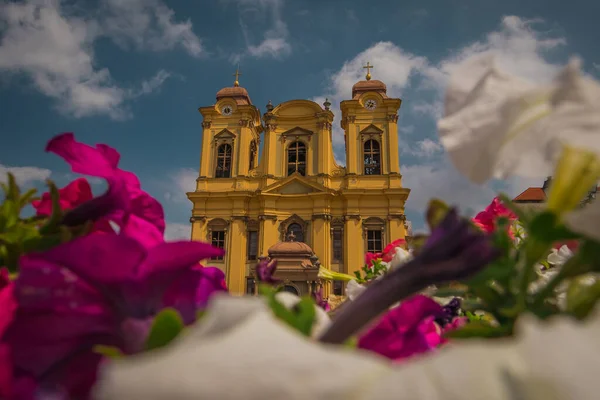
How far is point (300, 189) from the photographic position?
18859mm

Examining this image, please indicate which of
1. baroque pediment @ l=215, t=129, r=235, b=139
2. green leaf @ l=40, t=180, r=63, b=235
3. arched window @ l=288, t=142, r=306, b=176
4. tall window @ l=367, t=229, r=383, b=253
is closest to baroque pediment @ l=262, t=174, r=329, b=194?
arched window @ l=288, t=142, r=306, b=176

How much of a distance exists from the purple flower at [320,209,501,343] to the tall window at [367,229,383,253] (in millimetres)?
17907

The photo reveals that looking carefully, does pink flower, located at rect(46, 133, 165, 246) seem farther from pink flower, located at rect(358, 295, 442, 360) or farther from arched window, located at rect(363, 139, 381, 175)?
arched window, located at rect(363, 139, 381, 175)

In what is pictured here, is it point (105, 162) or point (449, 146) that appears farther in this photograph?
point (105, 162)

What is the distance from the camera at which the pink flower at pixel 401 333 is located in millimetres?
449

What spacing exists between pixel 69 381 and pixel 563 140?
0.53 m

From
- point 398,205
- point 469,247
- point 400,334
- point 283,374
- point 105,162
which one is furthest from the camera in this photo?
point 398,205

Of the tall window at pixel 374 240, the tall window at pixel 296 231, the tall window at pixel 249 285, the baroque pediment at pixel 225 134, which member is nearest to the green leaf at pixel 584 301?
the tall window at pixel 249 285

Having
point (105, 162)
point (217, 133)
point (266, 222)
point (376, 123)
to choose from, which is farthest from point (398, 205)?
point (105, 162)

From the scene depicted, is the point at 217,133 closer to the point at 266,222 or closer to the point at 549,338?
the point at 266,222

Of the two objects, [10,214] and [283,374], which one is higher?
[10,214]

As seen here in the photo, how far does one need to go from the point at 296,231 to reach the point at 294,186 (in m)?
2.11

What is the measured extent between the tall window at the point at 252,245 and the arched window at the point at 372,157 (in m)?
6.10

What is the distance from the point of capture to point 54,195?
550 millimetres
